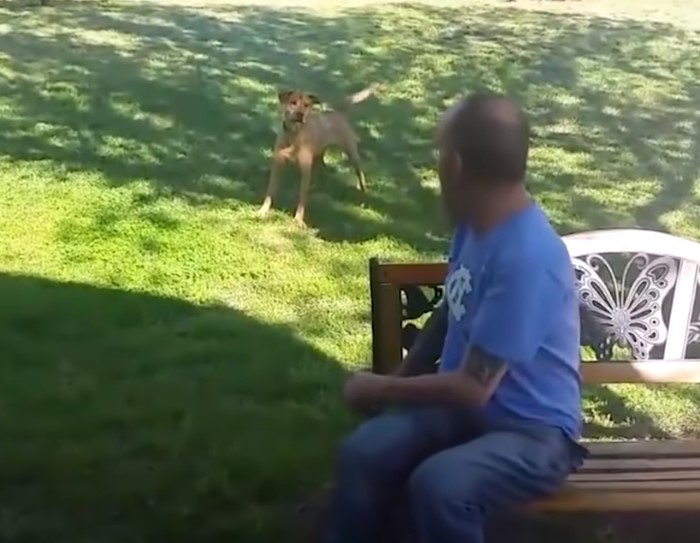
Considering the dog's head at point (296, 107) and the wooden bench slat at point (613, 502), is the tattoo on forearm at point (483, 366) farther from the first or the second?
the dog's head at point (296, 107)

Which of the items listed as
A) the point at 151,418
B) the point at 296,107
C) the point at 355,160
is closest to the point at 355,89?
the point at 355,160

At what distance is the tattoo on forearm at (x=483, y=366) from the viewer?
93.4 inches

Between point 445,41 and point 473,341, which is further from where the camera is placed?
point 445,41

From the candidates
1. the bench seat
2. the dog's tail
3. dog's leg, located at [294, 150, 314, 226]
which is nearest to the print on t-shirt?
the bench seat

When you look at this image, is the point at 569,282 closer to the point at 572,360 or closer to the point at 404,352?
the point at 572,360

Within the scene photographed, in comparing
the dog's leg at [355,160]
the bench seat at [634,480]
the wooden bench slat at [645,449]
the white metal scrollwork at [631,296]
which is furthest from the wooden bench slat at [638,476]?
the dog's leg at [355,160]

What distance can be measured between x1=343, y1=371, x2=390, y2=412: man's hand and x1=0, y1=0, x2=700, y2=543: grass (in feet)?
2.27

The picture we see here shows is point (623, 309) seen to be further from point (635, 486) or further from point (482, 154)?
point (482, 154)

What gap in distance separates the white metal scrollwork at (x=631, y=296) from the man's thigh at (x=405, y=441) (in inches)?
30.2

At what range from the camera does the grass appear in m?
3.45

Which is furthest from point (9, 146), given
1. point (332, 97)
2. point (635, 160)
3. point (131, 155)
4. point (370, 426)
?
point (370, 426)

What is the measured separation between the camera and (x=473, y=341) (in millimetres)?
2387

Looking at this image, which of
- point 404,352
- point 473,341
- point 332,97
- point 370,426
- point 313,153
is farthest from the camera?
point 332,97

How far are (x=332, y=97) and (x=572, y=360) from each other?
4.47 m
